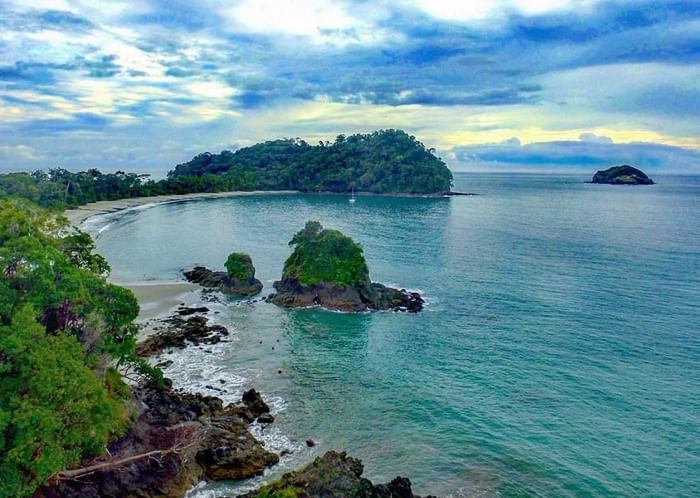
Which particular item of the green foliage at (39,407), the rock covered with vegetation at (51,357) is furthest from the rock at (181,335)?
the green foliage at (39,407)

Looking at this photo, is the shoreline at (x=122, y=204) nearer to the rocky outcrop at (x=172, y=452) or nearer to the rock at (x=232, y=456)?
the rocky outcrop at (x=172, y=452)

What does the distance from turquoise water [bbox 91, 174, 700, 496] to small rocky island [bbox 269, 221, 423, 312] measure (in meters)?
2.37

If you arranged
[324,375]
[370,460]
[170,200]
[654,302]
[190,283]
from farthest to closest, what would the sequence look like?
[170,200] < [190,283] < [654,302] < [324,375] < [370,460]

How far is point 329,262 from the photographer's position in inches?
2283

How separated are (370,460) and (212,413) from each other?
10.5 meters

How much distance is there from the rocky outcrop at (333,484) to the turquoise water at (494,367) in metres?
2.49

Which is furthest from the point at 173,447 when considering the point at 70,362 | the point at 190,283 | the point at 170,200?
the point at 170,200

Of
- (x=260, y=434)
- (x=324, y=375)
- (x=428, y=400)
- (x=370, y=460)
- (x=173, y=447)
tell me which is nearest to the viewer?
(x=173, y=447)

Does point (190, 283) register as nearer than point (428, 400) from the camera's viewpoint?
No

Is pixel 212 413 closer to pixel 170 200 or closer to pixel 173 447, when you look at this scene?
pixel 173 447

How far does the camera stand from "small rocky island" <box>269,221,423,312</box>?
5672 centimetres

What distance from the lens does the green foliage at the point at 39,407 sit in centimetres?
1869

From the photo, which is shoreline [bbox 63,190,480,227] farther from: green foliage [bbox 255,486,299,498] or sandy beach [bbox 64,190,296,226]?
green foliage [bbox 255,486,299,498]

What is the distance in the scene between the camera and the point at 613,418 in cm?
3234
